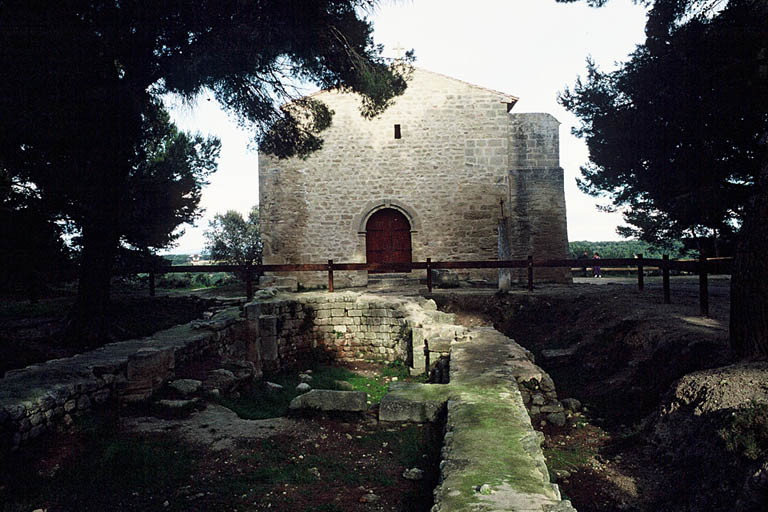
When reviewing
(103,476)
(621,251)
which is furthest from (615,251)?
(103,476)

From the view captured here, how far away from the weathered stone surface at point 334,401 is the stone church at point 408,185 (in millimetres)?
9758

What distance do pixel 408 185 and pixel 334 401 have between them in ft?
35.8

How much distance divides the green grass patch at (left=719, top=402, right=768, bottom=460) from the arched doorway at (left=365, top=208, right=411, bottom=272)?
12.0m

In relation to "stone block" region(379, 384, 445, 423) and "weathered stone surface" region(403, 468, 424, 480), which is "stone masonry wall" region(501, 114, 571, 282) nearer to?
"stone block" region(379, 384, 445, 423)

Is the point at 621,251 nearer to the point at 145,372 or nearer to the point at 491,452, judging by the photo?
the point at 145,372

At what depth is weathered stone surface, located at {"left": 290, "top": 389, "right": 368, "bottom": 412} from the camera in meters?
4.82

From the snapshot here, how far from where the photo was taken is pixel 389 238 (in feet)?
50.0

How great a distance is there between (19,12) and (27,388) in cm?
438

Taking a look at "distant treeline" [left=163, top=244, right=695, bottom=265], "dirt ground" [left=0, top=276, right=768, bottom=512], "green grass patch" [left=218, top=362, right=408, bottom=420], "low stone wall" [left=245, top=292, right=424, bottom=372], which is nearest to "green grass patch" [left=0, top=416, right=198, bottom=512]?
"dirt ground" [left=0, top=276, right=768, bottom=512]

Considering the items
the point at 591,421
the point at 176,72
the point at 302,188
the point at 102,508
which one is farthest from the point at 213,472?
the point at 302,188

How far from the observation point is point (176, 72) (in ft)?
24.7

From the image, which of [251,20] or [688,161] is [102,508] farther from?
[688,161]

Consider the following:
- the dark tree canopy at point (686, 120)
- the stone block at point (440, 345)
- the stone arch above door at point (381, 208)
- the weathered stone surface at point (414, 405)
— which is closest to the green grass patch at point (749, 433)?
the weathered stone surface at point (414, 405)

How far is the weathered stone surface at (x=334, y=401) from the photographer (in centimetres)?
482
